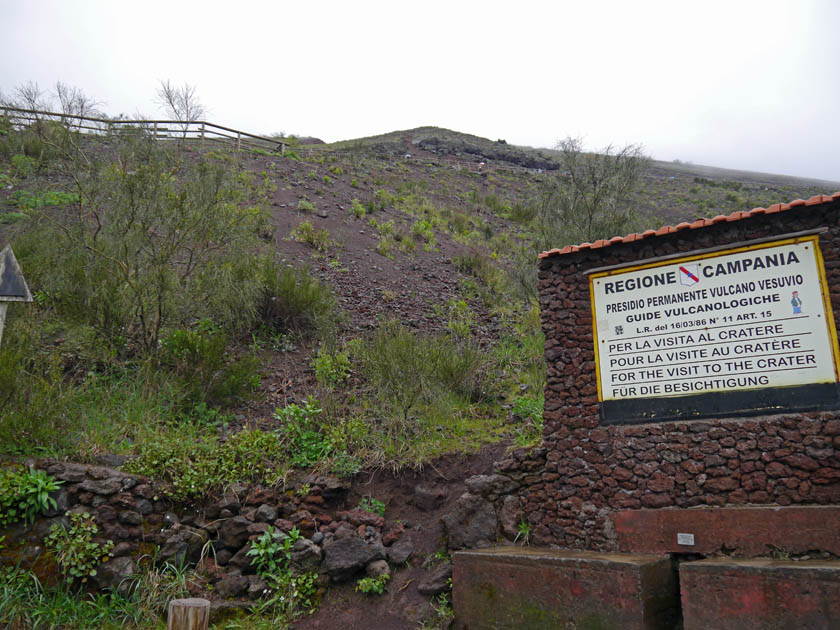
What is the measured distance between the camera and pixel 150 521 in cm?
652

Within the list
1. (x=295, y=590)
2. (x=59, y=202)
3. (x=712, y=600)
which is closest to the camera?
(x=712, y=600)

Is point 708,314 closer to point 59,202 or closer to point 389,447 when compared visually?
point 389,447

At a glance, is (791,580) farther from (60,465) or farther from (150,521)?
(60,465)

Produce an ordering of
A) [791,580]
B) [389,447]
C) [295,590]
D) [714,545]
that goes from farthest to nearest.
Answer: [389,447]
[295,590]
[714,545]
[791,580]

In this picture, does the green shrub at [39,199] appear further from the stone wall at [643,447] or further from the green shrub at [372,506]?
the stone wall at [643,447]

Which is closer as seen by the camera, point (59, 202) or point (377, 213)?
point (59, 202)

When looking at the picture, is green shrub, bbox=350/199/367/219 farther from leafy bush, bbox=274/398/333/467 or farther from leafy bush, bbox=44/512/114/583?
leafy bush, bbox=44/512/114/583

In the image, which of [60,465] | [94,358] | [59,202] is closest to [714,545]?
[60,465]

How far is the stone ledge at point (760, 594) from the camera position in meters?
3.92

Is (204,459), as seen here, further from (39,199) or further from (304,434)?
(39,199)

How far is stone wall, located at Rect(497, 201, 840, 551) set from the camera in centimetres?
491

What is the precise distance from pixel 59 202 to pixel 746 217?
1319 cm

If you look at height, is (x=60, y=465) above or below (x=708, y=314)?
below

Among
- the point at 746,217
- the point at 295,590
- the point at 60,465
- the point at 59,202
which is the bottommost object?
the point at 295,590
